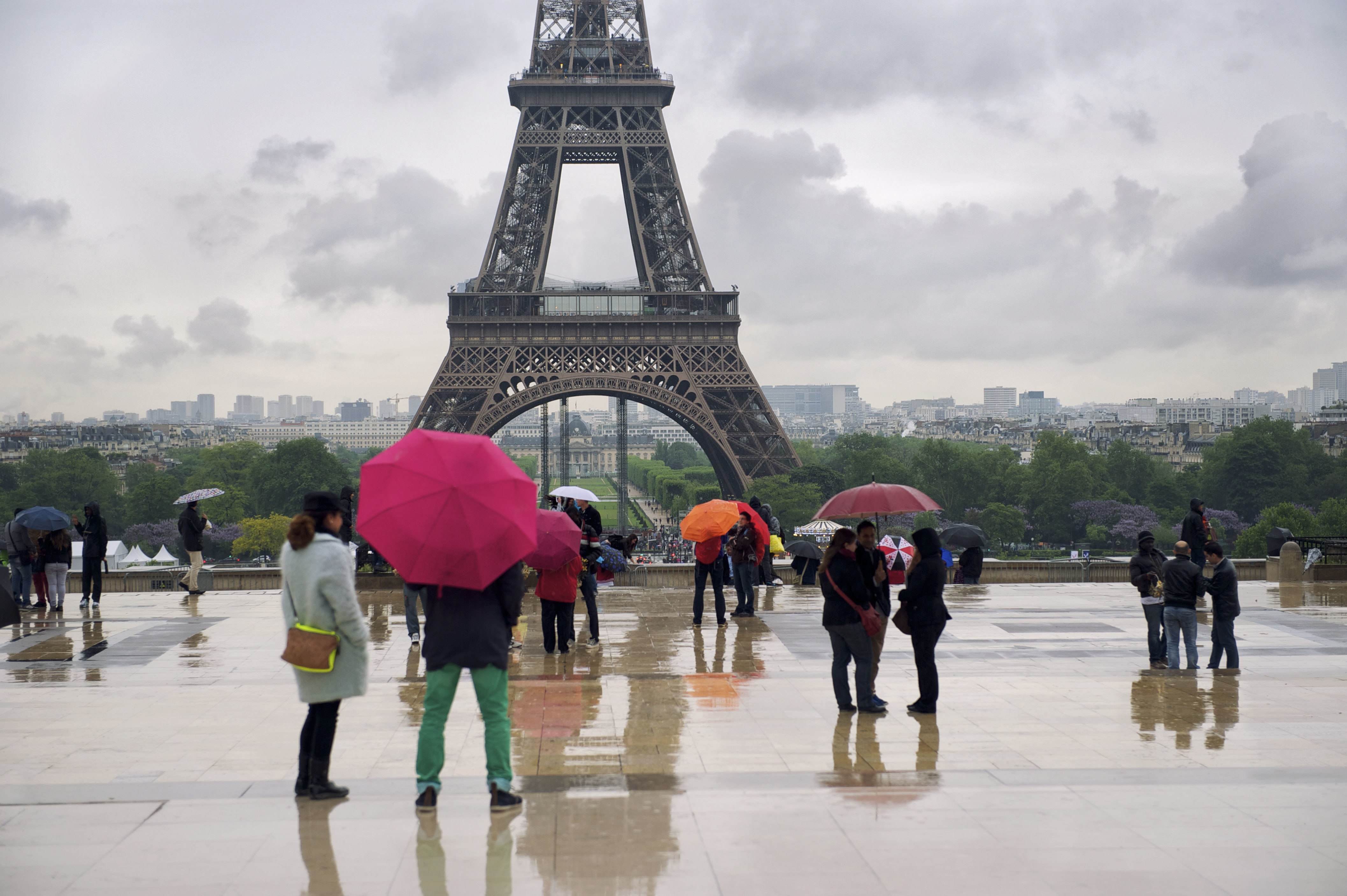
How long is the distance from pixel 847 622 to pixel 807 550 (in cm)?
940

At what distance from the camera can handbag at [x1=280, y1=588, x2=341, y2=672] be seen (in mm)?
7645

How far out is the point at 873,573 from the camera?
10.6 m

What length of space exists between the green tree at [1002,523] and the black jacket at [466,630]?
2667 inches

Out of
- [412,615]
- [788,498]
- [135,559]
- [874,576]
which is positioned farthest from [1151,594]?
[135,559]

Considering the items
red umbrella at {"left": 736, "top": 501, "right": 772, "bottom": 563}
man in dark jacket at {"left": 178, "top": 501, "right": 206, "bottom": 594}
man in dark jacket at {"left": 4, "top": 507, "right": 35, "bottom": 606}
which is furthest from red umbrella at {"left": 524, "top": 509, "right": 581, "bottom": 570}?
man in dark jacket at {"left": 4, "top": 507, "right": 35, "bottom": 606}

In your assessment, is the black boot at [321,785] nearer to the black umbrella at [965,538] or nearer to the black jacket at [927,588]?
the black jacket at [927,588]

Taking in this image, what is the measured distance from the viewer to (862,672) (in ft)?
33.9

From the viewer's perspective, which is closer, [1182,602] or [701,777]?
[701,777]

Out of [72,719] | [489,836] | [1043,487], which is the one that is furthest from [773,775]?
[1043,487]

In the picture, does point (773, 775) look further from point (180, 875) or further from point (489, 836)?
point (180, 875)

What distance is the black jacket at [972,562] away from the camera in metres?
20.0

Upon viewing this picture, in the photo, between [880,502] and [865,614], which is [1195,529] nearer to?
[880,502]

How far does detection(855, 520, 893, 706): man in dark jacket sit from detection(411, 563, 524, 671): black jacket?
380cm

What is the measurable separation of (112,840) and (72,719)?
3.70 metres
